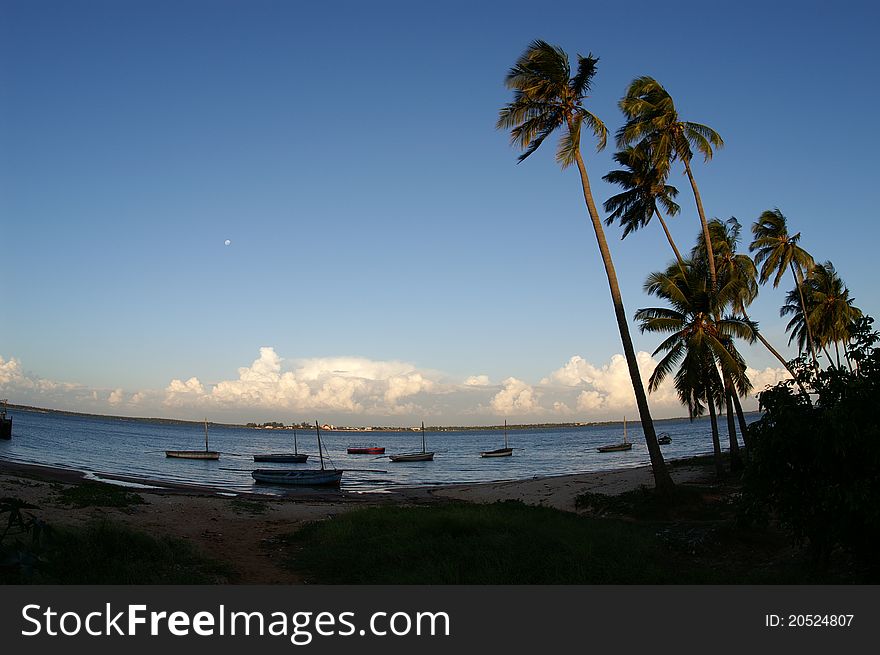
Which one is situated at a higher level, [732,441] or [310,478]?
[732,441]

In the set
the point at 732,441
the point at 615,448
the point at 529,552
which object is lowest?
the point at 615,448

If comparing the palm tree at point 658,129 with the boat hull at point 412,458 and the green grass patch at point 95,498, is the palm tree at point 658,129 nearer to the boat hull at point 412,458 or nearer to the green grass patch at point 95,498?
the green grass patch at point 95,498

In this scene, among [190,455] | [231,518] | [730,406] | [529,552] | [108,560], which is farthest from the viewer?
[190,455]

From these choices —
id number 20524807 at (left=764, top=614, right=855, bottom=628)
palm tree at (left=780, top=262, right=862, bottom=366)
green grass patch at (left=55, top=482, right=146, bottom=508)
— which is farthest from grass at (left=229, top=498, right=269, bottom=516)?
palm tree at (left=780, top=262, right=862, bottom=366)

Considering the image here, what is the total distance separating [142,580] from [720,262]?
3093 cm

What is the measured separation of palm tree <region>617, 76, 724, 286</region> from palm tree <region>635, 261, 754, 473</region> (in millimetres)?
975

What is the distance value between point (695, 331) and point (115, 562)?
23097 millimetres

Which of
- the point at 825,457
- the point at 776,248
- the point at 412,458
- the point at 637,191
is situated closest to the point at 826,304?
the point at 776,248

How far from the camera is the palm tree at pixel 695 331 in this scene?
25.1m

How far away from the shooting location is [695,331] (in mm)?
25531

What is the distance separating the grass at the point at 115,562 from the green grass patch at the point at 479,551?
2120mm

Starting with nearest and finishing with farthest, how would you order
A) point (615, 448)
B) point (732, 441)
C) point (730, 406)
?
point (730, 406)
point (732, 441)
point (615, 448)

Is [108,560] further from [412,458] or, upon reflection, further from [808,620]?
[412,458]

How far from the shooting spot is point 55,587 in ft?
26.0
